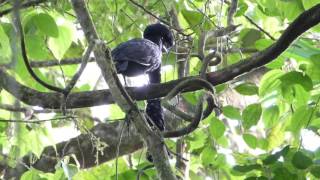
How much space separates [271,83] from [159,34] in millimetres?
487

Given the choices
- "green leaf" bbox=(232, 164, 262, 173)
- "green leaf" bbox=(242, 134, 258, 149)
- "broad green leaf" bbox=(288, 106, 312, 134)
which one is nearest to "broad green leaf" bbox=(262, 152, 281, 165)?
"green leaf" bbox=(232, 164, 262, 173)

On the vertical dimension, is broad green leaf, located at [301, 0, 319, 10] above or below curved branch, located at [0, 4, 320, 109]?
above

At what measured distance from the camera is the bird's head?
216 cm

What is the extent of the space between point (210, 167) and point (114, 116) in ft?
1.53

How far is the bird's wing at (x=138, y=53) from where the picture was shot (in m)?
1.85

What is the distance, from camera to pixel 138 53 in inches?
73.2

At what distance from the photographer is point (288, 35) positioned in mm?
1419

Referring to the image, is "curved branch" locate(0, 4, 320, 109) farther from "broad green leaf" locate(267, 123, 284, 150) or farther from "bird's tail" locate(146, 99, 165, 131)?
"broad green leaf" locate(267, 123, 284, 150)

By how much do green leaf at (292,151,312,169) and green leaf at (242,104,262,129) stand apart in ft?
1.39

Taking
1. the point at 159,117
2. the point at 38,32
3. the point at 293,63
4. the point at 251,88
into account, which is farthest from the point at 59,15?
the point at 293,63

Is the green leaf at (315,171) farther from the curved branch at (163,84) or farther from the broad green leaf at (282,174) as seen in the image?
the curved branch at (163,84)

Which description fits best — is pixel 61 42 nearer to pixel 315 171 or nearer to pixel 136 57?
pixel 136 57

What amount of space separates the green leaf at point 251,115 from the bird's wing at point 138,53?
1.11 feet

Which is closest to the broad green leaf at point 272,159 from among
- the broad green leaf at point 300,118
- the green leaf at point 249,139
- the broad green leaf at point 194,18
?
the broad green leaf at point 300,118
